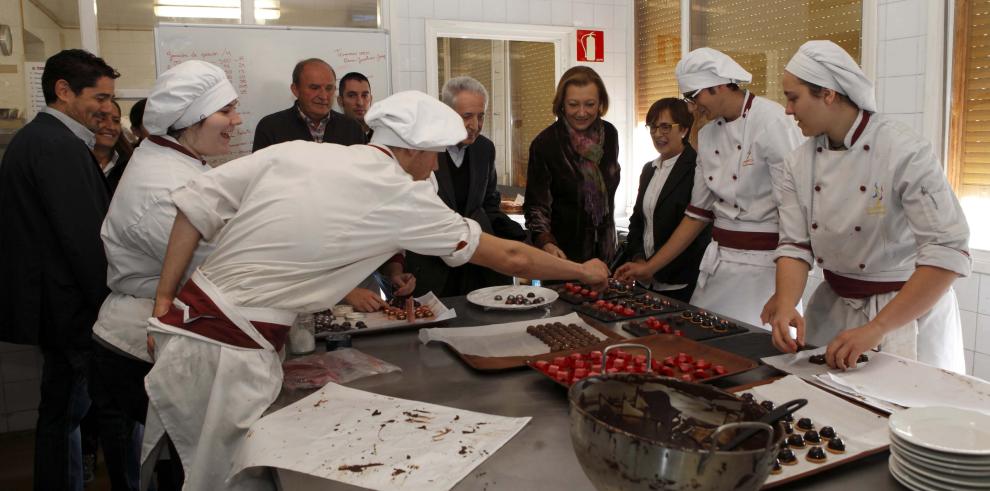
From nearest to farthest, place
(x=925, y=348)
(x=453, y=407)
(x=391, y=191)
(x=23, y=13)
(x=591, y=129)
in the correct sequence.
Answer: (x=453, y=407), (x=391, y=191), (x=925, y=348), (x=591, y=129), (x=23, y=13)

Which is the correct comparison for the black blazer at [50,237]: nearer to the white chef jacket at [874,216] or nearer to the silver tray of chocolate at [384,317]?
the silver tray of chocolate at [384,317]

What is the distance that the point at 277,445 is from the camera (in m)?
1.29

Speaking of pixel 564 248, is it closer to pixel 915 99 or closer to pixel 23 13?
pixel 915 99

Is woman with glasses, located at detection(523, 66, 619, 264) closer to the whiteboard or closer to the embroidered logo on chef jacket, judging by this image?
the embroidered logo on chef jacket

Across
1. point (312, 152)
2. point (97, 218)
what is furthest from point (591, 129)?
point (97, 218)

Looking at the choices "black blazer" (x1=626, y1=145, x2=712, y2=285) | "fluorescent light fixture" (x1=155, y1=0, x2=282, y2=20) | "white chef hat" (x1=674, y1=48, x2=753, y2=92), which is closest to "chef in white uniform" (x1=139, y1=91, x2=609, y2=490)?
"white chef hat" (x1=674, y1=48, x2=753, y2=92)

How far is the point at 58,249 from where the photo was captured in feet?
8.84

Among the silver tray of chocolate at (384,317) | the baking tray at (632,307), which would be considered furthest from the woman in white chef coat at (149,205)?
the baking tray at (632,307)

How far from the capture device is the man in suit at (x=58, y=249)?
257cm

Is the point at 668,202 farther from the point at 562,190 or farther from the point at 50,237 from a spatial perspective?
the point at 50,237

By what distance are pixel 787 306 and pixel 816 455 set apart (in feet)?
2.66

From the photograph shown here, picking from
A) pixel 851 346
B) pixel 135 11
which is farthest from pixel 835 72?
pixel 135 11

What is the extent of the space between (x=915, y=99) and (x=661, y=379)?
10.4 feet

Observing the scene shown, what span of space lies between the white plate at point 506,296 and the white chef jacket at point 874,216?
2.48 feet
